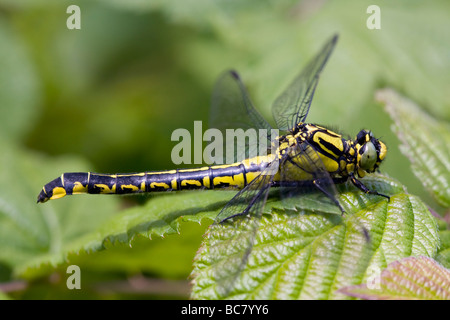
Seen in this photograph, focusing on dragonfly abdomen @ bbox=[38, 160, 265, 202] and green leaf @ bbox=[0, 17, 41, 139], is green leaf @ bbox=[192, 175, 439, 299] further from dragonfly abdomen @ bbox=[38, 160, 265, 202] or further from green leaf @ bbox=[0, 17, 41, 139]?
green leaf @ bbox=[0, 17, 41, 139]

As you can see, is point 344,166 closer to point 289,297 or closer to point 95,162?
point 289,297

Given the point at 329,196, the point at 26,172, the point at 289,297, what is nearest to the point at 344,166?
the point at 329,196

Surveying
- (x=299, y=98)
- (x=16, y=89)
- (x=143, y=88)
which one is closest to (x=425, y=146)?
(x=299, y=98)

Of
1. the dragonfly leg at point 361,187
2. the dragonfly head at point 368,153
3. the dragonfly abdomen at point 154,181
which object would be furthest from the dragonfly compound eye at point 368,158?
the dragonfly abdomen at point 154,181

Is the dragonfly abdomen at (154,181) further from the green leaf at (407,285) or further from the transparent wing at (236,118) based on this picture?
the green leaf at (407,285)

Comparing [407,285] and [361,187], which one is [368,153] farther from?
[407,285]

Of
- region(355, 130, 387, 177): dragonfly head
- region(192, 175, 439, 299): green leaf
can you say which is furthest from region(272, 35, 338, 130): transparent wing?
region(192, 175, 439, 299): green leaf
